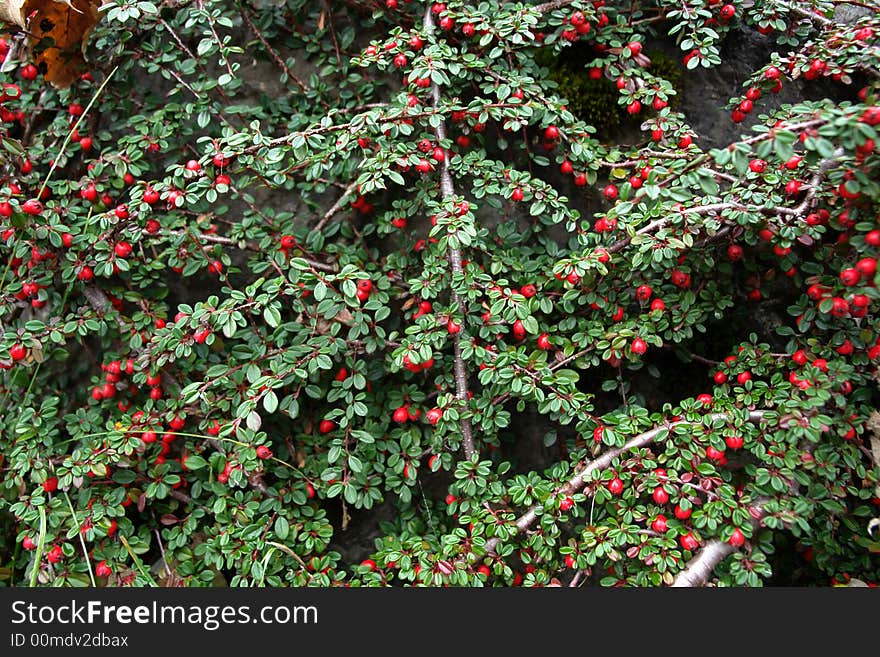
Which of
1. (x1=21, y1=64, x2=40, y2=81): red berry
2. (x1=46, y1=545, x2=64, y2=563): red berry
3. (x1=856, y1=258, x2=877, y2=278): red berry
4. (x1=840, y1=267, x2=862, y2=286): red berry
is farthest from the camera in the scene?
(x1=21, y1=64, x2=40, y2=81): red berry

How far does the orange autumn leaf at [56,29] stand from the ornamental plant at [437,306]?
2 centimetres

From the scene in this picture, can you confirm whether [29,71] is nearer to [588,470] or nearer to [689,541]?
[588,470]

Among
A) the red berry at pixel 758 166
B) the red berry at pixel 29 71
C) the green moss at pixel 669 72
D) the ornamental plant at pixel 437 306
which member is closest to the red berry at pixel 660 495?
the ornamental plant at pixel 437 306

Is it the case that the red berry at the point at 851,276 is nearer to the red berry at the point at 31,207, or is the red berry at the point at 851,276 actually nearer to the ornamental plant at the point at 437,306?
the ornamental plant at the point at 437,306

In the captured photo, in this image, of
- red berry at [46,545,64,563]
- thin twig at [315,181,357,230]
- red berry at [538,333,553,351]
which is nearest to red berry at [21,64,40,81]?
thin twig at [315,181,357,230]

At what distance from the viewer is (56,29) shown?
8.68 feet

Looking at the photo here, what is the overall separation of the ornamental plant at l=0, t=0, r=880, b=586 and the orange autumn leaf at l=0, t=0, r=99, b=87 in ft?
0.05

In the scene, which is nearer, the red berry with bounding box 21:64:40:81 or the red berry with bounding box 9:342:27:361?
the red berry with bounding box 9:342:27:361

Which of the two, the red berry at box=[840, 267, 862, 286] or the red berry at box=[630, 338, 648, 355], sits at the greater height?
the red berry at box=[840, 267, 862, 286]

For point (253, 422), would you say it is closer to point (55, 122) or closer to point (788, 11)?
point (55, 122)

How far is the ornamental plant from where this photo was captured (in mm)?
2076

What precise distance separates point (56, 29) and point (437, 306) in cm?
185

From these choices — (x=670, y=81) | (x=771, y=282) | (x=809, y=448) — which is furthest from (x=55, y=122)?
(x=809, y=448)

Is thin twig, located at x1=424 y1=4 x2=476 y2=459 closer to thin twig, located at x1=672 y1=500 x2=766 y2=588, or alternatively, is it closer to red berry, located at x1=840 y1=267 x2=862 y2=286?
thin twig, located at x1=672 y1=500 x2=766 y2=588
